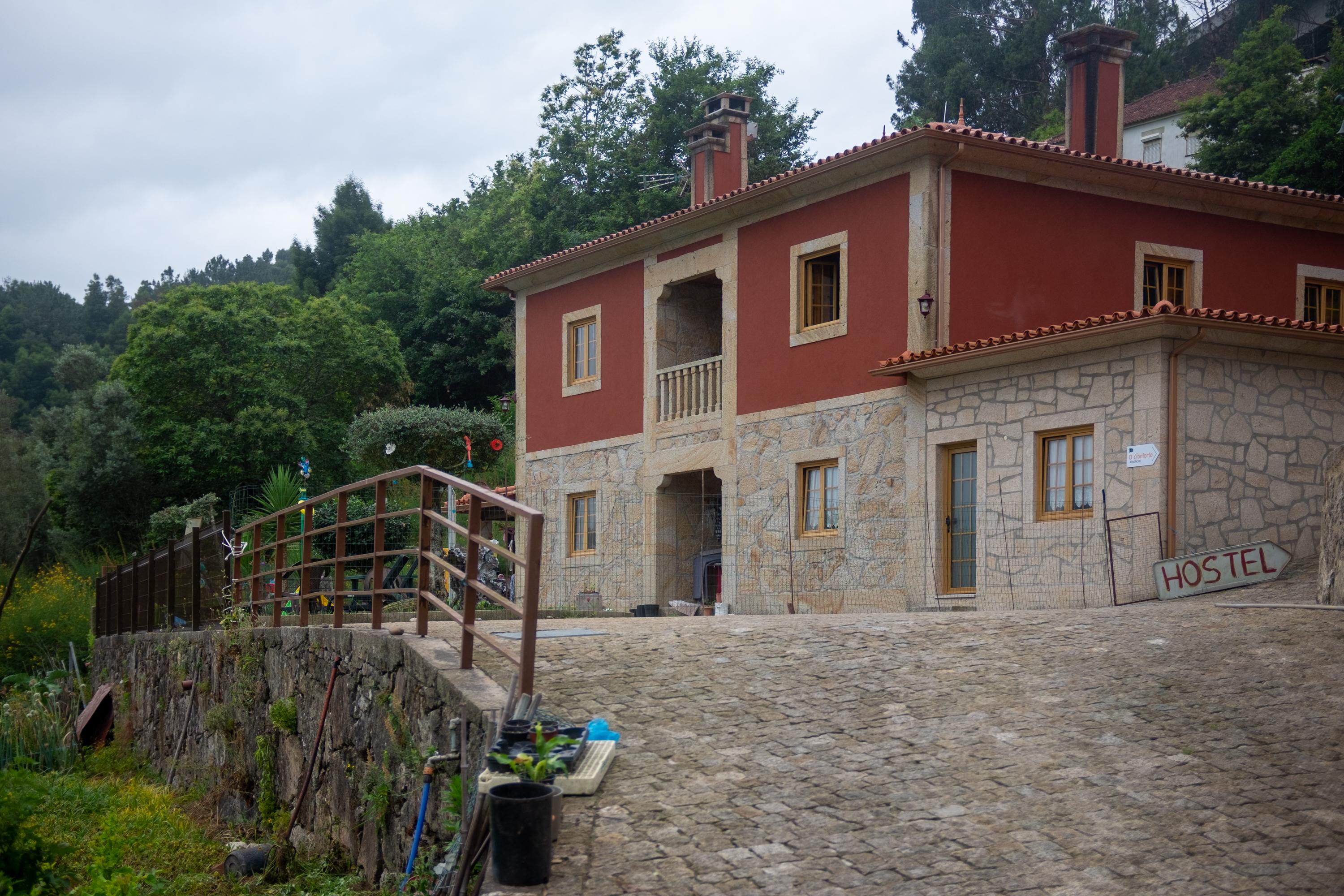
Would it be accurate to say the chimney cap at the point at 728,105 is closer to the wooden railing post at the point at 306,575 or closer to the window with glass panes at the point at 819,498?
the window with glass panes at the point at 819,498

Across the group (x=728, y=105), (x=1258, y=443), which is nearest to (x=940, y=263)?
(x=1258, y=443)

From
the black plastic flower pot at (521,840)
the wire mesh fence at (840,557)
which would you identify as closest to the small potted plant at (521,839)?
the black plastic flower pot at (521,840)

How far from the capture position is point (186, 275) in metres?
94.4

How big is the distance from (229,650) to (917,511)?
7.87 metres

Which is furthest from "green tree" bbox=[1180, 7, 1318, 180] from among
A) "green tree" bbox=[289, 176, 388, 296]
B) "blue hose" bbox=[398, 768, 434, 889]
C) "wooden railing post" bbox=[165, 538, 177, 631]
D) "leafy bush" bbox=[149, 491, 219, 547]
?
"green tree" bbox=[289, 176, 388, 296]

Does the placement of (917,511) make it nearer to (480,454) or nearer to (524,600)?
(524,600)

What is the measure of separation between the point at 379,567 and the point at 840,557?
9.29 m

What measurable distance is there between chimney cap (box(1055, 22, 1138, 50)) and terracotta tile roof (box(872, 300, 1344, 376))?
21.7ft

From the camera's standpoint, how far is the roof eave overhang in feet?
42.9

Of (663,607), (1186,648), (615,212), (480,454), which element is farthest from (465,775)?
(615,212)

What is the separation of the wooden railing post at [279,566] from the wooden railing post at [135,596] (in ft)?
22.5

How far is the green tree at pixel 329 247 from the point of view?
6384cm

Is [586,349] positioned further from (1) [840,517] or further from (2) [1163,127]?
(2) [1163,127]

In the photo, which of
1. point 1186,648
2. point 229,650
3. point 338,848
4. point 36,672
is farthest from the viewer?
point 36,672
